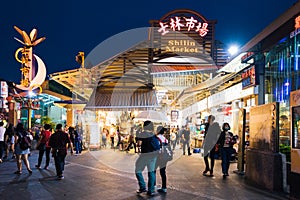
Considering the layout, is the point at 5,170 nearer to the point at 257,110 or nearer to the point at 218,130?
the point at 218,130

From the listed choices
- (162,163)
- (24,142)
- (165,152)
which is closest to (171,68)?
(24,142)

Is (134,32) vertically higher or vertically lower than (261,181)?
higher

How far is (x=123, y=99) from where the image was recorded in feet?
69.4

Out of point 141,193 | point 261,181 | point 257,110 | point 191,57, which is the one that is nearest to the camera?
point 141,193

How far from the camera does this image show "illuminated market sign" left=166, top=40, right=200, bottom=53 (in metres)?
20.3

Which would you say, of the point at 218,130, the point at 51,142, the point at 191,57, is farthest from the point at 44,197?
the point at 191,57

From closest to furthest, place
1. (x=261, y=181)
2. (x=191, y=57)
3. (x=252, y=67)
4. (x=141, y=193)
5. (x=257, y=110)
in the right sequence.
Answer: (x=141, y=193) < (x=261, y=181) < (x=257, y=110) < (x=252, y=67) < (x=191, y=57)

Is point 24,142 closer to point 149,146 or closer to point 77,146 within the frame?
point 149,146

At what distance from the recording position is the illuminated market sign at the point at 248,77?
12.8 meters

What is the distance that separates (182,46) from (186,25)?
8.27ft

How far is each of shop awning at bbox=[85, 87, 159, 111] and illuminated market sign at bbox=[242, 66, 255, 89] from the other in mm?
7589

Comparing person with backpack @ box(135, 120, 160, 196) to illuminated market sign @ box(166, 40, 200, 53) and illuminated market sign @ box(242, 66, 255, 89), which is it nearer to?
illuminated market sign @ box(242, 66, 255, 89)

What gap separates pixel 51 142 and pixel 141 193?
3.69 meters

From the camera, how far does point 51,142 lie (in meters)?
10.3
